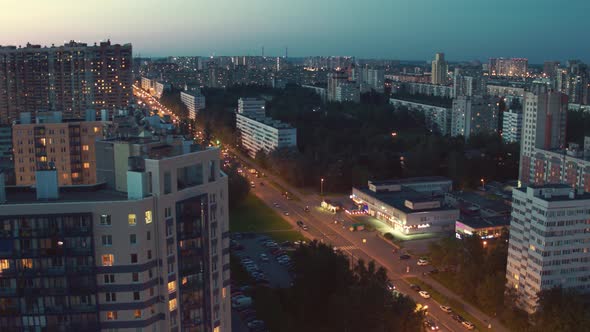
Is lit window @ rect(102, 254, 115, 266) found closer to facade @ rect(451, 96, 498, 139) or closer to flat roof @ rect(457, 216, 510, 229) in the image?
flat roof @ rect(457, 216, 510, 229)

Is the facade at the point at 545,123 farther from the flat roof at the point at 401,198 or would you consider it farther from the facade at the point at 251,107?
the facade at the point at 251,107

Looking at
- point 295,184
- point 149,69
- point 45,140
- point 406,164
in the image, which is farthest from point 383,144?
point 149,69

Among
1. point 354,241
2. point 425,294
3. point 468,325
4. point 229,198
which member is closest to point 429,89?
point 229,198

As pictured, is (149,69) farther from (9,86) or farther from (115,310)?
(115,310)

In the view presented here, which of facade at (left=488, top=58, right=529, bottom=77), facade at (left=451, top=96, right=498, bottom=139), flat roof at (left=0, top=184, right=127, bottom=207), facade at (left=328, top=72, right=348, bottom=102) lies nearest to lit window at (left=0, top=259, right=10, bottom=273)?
flat roof at (left=0, top=184, right=127, bottom=207)

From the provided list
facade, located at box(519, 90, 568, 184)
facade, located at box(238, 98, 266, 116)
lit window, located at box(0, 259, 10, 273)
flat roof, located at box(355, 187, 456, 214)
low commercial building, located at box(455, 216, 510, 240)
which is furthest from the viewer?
facade, located at box(238, 98, 266, 116)

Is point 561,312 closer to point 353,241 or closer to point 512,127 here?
point 353,241
